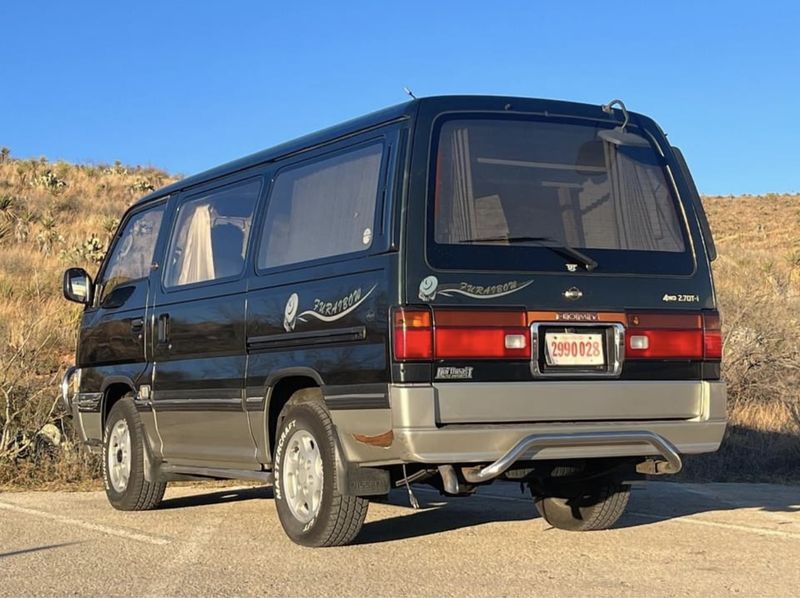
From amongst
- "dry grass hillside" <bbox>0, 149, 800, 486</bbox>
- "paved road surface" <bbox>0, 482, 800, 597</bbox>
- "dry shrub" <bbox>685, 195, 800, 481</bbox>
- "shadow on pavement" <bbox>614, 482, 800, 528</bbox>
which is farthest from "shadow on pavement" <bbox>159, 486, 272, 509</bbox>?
"dry shrub" <bbox>685, 195, 800, 481</bbox>

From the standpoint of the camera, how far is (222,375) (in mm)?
7379

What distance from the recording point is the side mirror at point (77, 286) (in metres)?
9.30

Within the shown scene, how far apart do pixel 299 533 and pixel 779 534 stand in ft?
10.3

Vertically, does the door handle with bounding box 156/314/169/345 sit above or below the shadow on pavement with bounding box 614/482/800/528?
above

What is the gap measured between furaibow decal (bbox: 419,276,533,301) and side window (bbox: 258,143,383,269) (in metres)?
0.53

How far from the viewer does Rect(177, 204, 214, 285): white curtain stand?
792 cm

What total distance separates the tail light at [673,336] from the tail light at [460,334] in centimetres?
70

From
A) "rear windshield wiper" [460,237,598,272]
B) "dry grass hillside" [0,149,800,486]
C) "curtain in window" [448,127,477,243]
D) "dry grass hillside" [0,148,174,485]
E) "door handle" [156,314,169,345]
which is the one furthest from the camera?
"dry grass hillside" [0,149,800,486]

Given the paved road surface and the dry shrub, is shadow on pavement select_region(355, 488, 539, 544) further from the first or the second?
the dry shrub

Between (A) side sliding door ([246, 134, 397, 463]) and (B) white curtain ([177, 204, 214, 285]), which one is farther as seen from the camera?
(B) white curtain ([177, 204, 214, 285])

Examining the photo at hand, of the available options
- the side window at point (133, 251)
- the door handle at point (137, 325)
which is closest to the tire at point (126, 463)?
the door handle at point (137, 325)

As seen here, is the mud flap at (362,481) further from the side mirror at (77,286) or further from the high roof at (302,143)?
the side mirror at (77,286)

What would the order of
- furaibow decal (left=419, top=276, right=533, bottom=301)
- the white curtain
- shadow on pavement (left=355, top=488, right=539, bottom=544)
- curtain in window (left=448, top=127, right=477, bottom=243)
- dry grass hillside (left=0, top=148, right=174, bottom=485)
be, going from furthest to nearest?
dry grass hillside (left=0, top=148, right=174, bottom=485) < the white curtain < shadow on pavement (left=355, top=488, right=539, bottom=544) < curtain in window (left=448, top=127, right=477, bottom=243) < furaibow decal (left=419, top=276, right=533, bottom=301)

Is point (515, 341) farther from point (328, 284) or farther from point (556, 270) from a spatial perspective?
point (328, 284)
